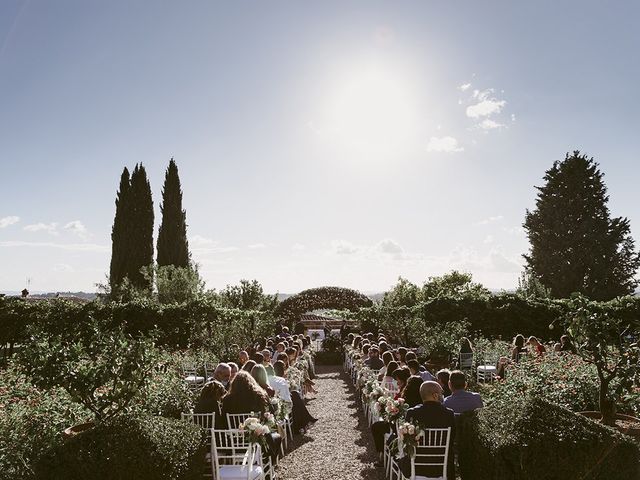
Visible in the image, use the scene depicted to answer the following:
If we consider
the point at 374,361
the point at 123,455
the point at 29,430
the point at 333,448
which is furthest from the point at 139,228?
the point at 123,455

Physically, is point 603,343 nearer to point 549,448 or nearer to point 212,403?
point 549,448

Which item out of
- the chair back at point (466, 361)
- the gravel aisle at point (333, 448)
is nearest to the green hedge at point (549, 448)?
the gravel aisle at point (333, 448)

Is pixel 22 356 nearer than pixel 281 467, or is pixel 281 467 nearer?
pixel 22 356

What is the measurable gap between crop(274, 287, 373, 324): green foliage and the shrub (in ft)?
96.5

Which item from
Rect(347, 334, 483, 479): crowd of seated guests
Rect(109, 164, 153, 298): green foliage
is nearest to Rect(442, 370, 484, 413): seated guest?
Rect(347, 334, 483, 479): crowd of seated guests

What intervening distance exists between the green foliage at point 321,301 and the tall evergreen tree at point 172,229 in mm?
9923

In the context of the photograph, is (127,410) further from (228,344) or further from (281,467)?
(228,344)

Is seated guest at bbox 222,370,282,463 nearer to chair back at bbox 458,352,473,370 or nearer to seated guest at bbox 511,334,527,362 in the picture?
seated guest at bbox 511,334,527,362

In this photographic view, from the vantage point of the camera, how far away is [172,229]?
3906 cm

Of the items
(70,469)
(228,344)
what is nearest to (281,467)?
(70,469)

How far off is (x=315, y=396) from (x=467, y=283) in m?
28.3

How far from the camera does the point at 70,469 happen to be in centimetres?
458

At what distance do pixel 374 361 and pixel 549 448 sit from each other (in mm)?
7792

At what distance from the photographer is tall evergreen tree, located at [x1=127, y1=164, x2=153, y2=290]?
36.8m
